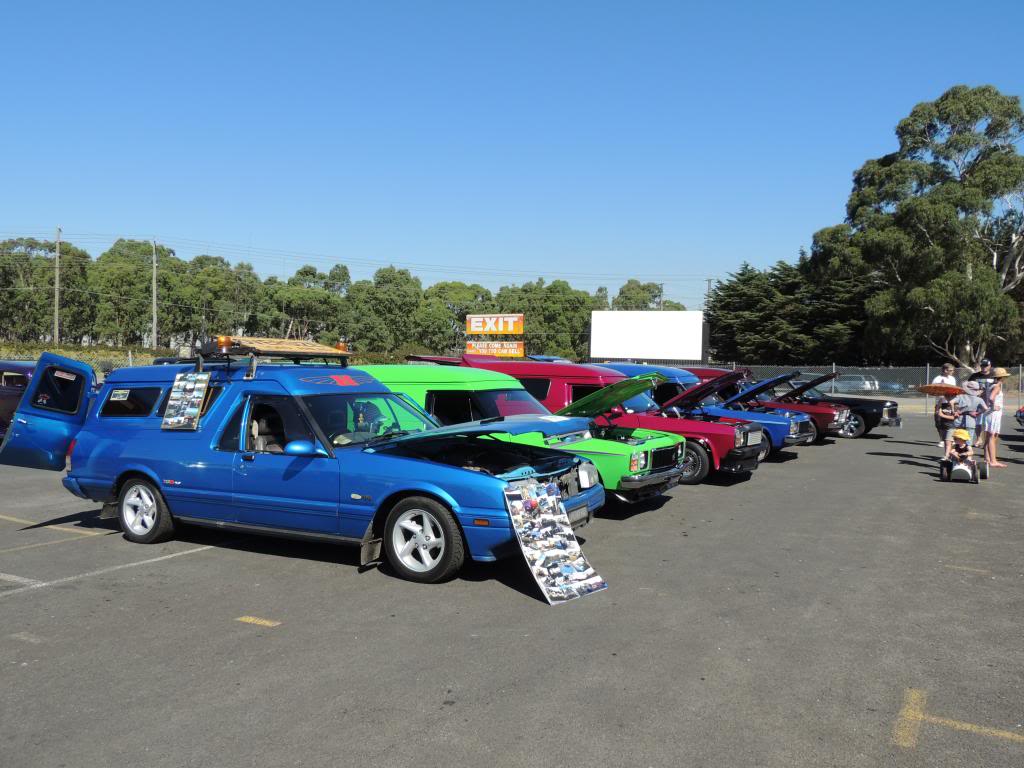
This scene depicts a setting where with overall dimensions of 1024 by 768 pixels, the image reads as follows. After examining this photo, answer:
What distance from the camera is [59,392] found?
883cm

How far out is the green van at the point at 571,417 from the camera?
901 centimetres

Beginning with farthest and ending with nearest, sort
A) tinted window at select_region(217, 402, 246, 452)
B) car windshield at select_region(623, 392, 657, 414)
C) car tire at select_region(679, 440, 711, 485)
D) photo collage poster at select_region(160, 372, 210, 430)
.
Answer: car windshield at select_region(623, 392, 657, 414)
car tire at select_region(679, 440, 711, 485)
photo collage poster at select_region(160, 372, 210, 430)
tinted window at select_region(217, 402, 246, 452)

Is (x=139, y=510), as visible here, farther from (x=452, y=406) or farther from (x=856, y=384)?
(x=856, y=384)

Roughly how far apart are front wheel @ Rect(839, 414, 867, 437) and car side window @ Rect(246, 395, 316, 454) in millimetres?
16444

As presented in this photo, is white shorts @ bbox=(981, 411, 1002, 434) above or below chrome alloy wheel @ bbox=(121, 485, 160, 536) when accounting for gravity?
above

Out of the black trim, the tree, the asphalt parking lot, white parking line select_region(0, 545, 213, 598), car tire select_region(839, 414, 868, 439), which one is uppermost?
the tree

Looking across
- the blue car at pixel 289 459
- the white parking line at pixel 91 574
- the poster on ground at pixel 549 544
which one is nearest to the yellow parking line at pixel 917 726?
the poster on ground at pixel 549 544

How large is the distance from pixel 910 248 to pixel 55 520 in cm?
4496

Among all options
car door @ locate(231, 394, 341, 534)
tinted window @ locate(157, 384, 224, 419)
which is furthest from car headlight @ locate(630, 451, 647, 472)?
tinted window @ locate(157, 384, 224, 419)

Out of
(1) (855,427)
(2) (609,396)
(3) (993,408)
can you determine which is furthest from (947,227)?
(2) (609,396)

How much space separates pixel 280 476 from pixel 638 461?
12.9ft

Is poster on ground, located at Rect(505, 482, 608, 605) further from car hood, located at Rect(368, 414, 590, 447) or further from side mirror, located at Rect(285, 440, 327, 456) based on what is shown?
side mirror, located at Rect(285, 440, 327, 456)

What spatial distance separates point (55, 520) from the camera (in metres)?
9.23

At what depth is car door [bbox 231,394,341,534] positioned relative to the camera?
6891 mm
